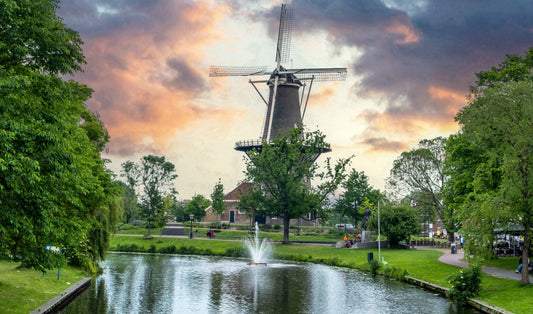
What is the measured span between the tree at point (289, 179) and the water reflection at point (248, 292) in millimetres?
16896

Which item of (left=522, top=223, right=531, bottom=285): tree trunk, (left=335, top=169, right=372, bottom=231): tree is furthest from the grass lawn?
(left=335, top=169, right=372, bottom=231): tree

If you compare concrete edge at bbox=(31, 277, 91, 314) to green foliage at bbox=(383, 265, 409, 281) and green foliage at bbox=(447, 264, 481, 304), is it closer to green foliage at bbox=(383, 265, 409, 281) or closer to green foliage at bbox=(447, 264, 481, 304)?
green foliage at bbox=(447, 264, 481, 304)

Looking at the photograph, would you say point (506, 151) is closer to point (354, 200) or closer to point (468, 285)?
point (468, 285)

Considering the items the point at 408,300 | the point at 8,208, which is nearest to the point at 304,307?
the point at 408,300

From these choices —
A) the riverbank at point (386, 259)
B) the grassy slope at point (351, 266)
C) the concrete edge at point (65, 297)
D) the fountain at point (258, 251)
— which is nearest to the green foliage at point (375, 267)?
the riverbank at point (386, 259)

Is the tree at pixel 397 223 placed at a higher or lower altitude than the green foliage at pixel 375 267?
higher

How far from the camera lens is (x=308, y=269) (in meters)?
38.4

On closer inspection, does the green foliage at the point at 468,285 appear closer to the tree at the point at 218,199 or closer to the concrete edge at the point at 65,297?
the concrete edge at the point at 65,297

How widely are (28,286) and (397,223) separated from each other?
117 feet

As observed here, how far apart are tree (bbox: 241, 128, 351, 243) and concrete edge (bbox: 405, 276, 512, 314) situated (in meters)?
24.8

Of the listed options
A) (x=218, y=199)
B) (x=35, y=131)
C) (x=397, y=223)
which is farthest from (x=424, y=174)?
(x=35, y=131)

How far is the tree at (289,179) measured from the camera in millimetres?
55531

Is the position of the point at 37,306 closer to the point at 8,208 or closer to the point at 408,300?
the point at 8,208

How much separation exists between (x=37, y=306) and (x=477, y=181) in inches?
824
